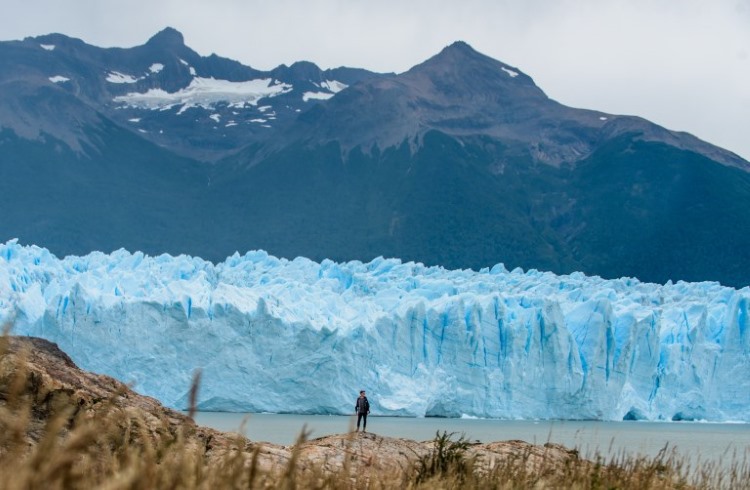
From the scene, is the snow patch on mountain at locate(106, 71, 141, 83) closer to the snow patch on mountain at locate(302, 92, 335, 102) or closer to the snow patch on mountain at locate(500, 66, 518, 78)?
the snow patch on mountain at locate(302, 92, 335, 102)

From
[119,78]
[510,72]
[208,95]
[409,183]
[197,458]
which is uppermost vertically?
[119,78]

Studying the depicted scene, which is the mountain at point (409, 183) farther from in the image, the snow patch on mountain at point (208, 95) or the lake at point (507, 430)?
the lake at point (507, 430)

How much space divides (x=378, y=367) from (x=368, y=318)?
6.35 ft

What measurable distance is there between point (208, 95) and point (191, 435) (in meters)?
134

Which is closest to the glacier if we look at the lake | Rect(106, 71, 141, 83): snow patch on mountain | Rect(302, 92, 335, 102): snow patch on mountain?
the lake

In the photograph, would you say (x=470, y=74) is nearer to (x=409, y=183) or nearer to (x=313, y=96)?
(x=409, y=183)

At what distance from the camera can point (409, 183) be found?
9019cm

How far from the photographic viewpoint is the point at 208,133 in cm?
11988

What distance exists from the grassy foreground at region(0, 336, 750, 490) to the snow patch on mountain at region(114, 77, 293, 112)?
403 ft

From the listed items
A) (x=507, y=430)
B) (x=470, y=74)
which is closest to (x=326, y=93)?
(x=470, y=74)

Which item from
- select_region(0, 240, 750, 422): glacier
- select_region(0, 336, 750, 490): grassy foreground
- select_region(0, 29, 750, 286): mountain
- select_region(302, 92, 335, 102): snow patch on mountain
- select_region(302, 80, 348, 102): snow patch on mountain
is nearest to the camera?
select_region(0, 336, 750, 490): grassy foreground

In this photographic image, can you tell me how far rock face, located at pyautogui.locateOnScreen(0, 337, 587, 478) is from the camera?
544 cm

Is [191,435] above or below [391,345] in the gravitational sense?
below

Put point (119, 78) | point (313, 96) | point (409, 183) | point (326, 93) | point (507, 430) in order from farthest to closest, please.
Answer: point (326, 93) → point (313, 96) → point (119, 78) → point (409, 183) → point (507, 430)
